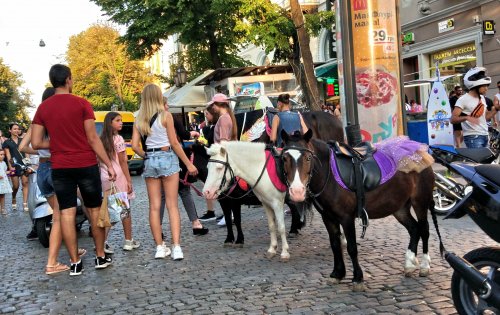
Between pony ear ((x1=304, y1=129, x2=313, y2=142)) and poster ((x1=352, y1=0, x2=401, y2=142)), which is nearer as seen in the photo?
pony ear ((x1=304, y1=129, x2=313, y2=142))

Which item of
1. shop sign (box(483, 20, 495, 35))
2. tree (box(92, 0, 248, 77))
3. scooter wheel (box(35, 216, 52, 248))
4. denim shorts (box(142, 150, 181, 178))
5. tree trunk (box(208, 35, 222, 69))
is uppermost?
tree (box(92, 0, 248, 77))

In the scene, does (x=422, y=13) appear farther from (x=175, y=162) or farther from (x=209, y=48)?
(x=175, y=162)

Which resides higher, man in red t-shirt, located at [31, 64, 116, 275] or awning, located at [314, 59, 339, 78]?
awning, located at [314, 59, 339, 78]

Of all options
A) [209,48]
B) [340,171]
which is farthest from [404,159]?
[209,48]

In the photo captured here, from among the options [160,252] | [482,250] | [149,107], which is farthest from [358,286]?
[149,107]

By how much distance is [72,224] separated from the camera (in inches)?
224

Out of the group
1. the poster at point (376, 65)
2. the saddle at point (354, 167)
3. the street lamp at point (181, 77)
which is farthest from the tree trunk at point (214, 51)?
the saddle at point (354, 167)

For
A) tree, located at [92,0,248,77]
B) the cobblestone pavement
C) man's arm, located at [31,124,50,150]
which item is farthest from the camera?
tree, located at [92,0,248,77]

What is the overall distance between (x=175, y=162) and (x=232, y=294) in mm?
2087

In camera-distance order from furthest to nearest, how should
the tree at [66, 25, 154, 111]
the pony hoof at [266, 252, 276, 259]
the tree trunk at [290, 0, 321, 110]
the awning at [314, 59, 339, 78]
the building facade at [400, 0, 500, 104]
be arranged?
1. the tree at [66, 25, 154, 111]
2. the awning at [314, 59, 339, 78]
3. the building facade at [400, 0, 500, 104]
4. the tree trunk at [290, 0, 321, 110]
5. the pony hoof at [266, 252, 276, 259]

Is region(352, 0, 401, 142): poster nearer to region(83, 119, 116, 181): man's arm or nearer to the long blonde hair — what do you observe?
the long blonde hair

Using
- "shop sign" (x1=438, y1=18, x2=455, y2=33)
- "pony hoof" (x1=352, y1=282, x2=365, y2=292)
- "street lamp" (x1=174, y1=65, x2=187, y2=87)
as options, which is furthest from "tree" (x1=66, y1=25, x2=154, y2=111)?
"pony hoof" (x1=352, y1=282, x2=365, y2=292)

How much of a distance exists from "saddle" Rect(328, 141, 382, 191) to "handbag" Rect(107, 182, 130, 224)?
301cm

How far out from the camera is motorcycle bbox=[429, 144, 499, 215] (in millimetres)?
5945
